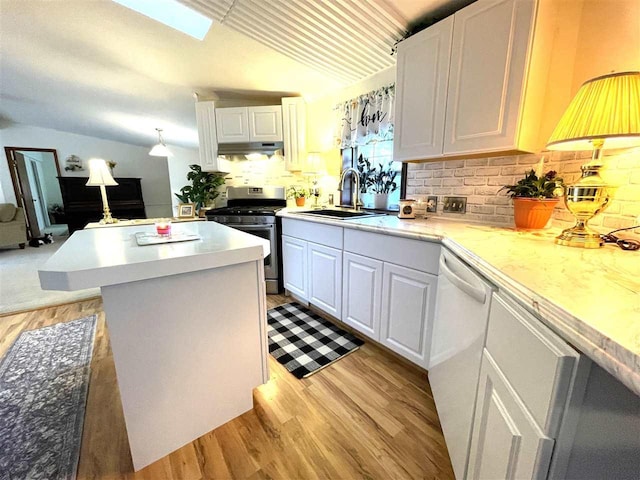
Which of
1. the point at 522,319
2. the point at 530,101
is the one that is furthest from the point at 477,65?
the point at 522,319

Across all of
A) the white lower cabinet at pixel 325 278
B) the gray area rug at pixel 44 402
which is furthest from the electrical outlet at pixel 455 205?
the gray area rug at pixel 44 402

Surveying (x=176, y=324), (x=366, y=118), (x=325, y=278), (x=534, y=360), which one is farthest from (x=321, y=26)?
(x=534, y=360)

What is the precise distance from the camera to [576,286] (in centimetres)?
59

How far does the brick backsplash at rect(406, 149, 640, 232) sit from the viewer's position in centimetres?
112

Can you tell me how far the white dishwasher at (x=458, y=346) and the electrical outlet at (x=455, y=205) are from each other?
75 centimetres

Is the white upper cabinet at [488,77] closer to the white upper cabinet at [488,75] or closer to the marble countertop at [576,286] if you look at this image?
the white upper cabinet at [488,75]

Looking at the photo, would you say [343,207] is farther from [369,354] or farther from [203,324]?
[203,324]

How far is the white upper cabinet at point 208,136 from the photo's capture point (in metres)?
3.08

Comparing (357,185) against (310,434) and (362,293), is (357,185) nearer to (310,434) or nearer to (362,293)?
(362,293)

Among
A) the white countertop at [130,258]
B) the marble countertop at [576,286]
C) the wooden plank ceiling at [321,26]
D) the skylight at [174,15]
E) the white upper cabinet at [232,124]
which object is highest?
the skylight at [174,15]

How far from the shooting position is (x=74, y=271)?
0.81 meters

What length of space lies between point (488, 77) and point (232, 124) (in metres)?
2.63

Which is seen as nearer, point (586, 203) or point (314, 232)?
point (586, 203)

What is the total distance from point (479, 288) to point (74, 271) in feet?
4.28
